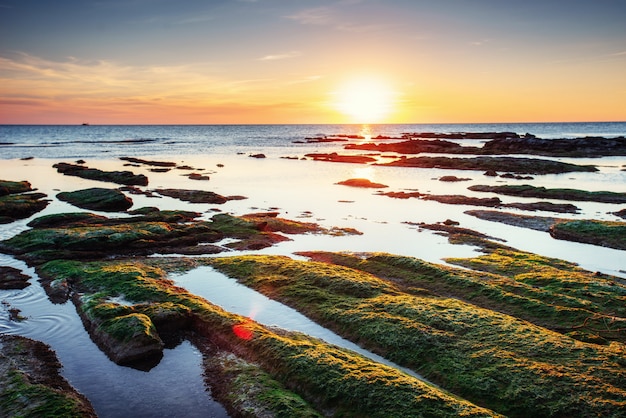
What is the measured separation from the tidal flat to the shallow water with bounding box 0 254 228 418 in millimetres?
284


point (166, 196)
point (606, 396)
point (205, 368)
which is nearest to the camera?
point (606, 396)

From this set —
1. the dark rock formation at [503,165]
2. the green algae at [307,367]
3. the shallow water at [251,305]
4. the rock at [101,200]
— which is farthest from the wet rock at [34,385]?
the dark rock formation at [503,165]

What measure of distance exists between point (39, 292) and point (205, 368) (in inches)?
446

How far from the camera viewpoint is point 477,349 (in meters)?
15.1

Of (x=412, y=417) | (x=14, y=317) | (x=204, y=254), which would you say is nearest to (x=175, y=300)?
(x=14, y=317)

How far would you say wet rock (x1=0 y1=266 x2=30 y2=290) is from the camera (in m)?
21.4

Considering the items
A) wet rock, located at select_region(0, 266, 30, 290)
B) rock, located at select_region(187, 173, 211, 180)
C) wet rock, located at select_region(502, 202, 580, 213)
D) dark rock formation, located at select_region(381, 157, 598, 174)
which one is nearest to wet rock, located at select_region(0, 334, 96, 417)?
wet rock, located at select_region(0, 266, 30, 290)

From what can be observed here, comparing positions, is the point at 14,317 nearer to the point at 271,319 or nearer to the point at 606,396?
the point at 271,319

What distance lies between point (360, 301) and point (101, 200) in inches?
1255

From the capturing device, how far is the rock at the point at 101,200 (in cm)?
4112

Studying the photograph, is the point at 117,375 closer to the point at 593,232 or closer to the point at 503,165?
the point at 593,232

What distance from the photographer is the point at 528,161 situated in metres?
77.5

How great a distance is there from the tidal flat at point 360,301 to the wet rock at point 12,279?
2.39ft

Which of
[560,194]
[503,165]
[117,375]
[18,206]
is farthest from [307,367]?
[503,165]
